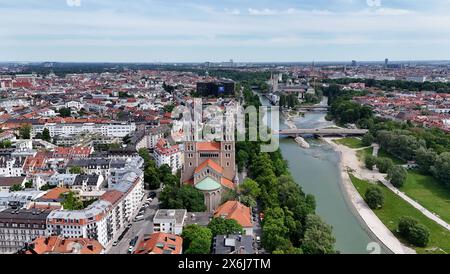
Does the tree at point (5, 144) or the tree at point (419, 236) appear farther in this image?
the tree at point (5, 144)

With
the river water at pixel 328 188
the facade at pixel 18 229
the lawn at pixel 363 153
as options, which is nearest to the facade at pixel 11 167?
the facade at pixel 18 229

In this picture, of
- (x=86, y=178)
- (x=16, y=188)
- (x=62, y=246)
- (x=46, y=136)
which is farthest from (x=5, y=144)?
(x=62, y=246)

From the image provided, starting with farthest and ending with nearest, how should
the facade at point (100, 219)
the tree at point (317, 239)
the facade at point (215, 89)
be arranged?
the facade at point (215, 89), the facade at point (100, 219), the tree at point (317, 239)

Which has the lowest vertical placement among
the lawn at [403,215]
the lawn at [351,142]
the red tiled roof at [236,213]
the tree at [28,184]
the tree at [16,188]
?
the lawn at [403,215]

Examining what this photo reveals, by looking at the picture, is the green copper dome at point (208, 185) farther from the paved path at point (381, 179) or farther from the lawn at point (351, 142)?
the lawn at point (351, 142)

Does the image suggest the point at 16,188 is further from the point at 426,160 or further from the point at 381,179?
the point at 426,160
